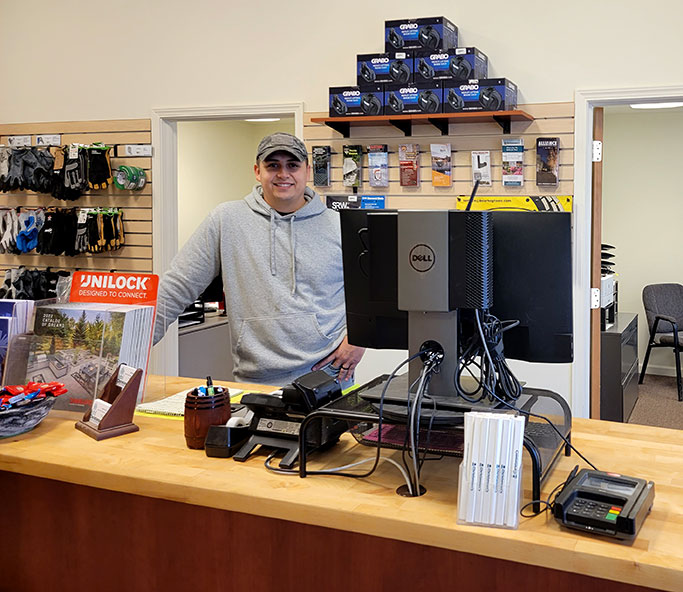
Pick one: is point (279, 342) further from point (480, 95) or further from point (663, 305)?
point (663, 305)

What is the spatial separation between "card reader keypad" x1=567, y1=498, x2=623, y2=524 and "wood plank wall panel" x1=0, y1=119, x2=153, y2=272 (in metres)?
4.03

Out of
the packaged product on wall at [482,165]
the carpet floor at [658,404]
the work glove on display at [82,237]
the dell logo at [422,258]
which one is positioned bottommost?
the carpet floor at [658,404]

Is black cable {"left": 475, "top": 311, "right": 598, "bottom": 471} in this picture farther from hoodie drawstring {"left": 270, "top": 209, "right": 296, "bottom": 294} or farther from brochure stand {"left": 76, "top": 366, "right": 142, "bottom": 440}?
hoodie drawstring {"left": 270, "top": 209, "right": 296, "bottom": 294}

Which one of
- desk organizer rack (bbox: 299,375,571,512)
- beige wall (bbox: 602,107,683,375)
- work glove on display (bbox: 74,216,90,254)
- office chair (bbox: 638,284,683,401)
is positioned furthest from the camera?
beige wall (bbox: 602,107,683,375)

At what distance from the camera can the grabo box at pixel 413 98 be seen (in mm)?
4047

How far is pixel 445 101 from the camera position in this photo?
4.03 meters

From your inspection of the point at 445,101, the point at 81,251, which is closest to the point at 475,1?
the point at 445,101

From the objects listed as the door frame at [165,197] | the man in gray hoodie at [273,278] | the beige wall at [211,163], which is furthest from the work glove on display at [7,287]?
the man in gray hoodie at [273,278]

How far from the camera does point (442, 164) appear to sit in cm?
422

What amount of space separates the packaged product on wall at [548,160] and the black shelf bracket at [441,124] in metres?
0.49

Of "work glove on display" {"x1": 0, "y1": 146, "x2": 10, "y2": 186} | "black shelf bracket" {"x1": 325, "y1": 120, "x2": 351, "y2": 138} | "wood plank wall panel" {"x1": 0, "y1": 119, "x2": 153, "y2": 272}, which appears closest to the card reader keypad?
"black shelf bracket" {"x1": 325, "y1": 120, "x2": 351, "y2": 138}

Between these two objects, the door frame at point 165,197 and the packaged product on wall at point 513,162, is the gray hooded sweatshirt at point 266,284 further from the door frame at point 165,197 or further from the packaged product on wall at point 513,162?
the door frame at point 165,197

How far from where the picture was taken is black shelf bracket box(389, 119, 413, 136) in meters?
4.23

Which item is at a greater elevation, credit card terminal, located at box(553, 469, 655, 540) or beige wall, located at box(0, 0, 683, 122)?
beige wall, located at box(0, 0, 683, 122)
